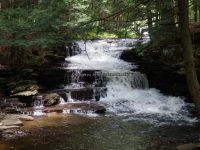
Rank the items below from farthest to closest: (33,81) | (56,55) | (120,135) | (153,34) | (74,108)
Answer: (56,55) < (33,81) < (74,108) < (120,135) < (153,34)

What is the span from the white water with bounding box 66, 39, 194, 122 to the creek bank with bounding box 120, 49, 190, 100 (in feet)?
1.52

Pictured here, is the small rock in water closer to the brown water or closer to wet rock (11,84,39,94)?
the brown water

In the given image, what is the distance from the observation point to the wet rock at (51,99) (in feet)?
51.2

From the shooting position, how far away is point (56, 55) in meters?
22.2

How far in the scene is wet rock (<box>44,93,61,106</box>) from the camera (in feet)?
51.2

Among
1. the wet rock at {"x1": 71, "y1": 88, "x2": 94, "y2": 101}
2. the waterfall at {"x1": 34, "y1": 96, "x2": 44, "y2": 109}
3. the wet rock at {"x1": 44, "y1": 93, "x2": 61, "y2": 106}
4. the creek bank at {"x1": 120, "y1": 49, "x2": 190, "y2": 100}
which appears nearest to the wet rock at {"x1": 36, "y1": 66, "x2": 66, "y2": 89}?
the wet rock at {"x1": 71, "y1": 88, "x2": 94, "y2": 101}

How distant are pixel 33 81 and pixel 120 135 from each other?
7417 mm

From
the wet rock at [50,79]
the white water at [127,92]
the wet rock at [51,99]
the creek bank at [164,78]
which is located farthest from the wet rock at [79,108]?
the creek bank at [164,78]

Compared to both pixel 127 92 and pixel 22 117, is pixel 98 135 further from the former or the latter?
pixel 127 92

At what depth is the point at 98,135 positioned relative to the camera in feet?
36.5

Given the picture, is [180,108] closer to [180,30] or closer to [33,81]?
[33,81]

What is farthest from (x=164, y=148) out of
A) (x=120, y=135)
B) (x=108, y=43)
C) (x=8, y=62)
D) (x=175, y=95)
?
(x=108, y=43)

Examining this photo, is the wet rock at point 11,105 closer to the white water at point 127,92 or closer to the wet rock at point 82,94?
the wet rock at point 82,94

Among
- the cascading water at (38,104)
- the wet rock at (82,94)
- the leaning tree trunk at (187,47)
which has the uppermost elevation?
the leaning tree trunk at (187,47)
